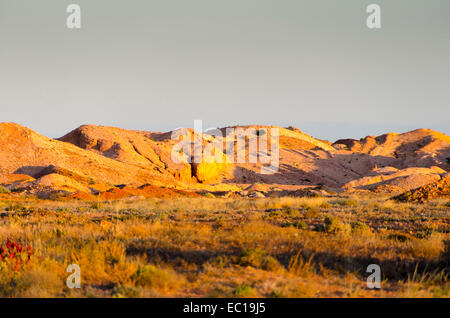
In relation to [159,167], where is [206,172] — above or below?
below

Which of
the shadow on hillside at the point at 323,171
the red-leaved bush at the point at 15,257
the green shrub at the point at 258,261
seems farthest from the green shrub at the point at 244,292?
the shadow on hillside at the point at 323,171

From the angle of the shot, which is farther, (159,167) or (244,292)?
(159,167)

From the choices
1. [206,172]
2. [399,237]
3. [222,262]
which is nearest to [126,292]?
[222,262]

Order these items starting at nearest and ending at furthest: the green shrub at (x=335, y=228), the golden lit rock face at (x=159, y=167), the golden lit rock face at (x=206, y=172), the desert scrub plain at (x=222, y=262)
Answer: the desert scrub plain at (x=222, y=262), the green shrub at (x=335, y=228), the golden lit rock face at (x=159, y=167), the golden lit rock face at (x=206, y=172)

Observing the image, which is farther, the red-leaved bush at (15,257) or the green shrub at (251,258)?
the green shrub at (251,258)

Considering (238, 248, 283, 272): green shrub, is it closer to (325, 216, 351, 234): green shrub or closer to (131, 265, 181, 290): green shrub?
(131, 265, 181, 290): green shrub

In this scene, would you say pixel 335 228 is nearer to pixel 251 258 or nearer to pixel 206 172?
pixel 251 258

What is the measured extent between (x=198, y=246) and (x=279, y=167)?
1924 inches

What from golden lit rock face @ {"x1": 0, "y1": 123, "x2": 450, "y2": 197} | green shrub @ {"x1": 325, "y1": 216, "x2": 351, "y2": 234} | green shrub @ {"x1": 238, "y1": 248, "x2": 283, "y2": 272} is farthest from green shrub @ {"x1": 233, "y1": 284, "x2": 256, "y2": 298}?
golden lit rock face @ {"x1": 0, "y1": 123, "x2": 450, "y2": 197}

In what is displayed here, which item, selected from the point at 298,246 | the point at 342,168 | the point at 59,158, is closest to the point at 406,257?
the point at 298,246

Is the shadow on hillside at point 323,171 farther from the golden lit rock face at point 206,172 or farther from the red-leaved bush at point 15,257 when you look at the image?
the red-leaved bush at point 15,257

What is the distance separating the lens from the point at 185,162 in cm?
4622

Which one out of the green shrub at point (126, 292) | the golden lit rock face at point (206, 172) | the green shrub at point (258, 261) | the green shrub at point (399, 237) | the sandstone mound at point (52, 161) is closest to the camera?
the green shrub at point (126, 292)
